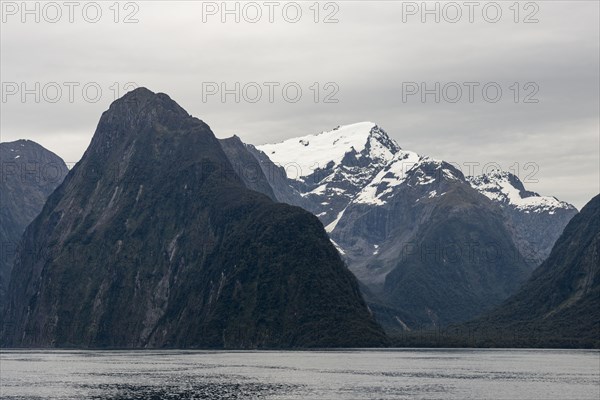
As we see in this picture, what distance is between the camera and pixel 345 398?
568 ft

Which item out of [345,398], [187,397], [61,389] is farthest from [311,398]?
[61,389]

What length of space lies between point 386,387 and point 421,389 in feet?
23.4

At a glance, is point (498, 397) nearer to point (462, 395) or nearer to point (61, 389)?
point (462, 395)

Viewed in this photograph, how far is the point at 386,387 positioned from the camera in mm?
199000

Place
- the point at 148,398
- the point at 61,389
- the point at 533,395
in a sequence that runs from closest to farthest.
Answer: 1. the point at 148,398
2. the point at 533,395
3. the point at 61,389

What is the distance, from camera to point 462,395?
18038cm

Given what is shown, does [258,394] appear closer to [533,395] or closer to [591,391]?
[533,395]

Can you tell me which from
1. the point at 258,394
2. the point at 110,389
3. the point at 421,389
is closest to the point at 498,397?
the point at 421,389

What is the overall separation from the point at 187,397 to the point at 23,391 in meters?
36.4

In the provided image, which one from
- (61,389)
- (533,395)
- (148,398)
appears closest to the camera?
(148,398)

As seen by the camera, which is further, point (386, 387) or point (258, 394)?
point (386, 387)

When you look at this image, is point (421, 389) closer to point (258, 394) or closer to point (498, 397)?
point (498, 397)

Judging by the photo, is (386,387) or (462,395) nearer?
(462,395)

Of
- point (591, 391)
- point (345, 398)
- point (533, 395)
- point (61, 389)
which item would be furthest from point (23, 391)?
point (591, 391)
